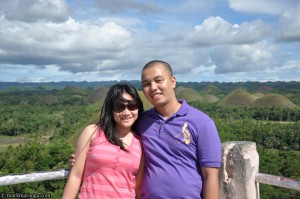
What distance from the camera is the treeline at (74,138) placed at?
75.1 feet

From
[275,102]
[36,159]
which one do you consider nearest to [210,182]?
[36,159]

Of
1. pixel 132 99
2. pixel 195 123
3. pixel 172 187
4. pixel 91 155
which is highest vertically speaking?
pixel 132 99

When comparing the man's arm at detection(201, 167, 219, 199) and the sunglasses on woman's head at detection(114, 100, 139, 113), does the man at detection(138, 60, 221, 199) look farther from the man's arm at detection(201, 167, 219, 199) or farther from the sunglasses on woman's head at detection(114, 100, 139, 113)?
the sunglasses on woman's head at detection(114, 100, 139, 113)

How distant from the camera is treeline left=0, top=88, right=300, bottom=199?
75.1ft

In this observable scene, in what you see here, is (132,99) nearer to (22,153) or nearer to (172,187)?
(172,187)

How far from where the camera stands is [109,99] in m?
2.35

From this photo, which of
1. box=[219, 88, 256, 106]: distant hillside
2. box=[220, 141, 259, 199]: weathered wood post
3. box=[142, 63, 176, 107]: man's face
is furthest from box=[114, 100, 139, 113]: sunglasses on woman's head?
box=[219, 88, 256, 106]: distant hillside

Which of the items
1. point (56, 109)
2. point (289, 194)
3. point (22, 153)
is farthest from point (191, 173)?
point (56, 109)

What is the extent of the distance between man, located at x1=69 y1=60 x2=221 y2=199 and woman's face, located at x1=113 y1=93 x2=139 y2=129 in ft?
0.41

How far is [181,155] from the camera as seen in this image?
7.48 feet

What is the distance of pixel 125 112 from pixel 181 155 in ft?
1.49

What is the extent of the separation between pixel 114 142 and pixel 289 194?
1942 centimetres

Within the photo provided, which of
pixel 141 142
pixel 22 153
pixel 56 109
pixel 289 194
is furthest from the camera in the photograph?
pixel 56 109

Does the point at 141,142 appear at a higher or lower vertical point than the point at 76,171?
higher
